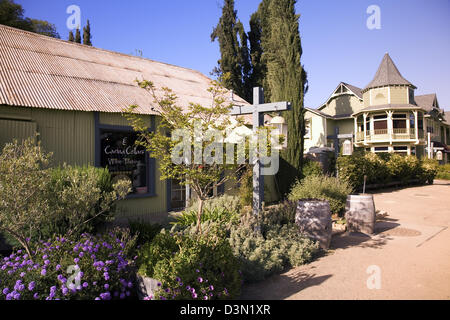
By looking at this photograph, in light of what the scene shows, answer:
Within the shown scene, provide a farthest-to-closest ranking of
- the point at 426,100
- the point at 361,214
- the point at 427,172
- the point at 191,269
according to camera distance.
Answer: the point at 426,100 → the point at 427,172 → the point at 361,214 → the point at 191,269

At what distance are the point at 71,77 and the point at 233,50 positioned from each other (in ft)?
57.7

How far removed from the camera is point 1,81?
22.6 feet

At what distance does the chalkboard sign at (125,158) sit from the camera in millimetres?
8195

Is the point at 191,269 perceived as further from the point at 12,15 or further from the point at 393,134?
the point at 393,134

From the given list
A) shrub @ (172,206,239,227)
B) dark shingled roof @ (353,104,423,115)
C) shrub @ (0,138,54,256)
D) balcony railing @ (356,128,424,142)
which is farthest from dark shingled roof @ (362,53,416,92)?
shrub @ (0,138,54,256)

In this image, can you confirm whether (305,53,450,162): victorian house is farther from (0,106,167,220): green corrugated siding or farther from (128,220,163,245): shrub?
(128,220,163,245): shrub

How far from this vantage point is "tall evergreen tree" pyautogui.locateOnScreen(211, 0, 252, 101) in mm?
23750

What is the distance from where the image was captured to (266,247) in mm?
4910

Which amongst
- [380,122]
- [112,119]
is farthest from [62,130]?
[380,122]
